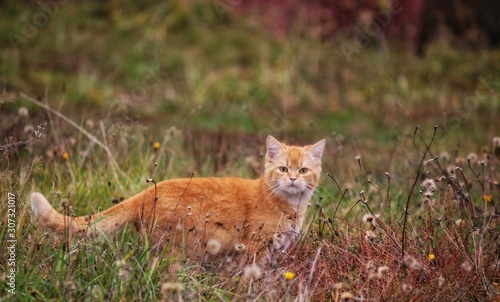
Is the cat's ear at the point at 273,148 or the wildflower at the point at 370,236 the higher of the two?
the cat's ear at the point at 273,148

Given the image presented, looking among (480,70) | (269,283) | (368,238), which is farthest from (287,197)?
(480,70)

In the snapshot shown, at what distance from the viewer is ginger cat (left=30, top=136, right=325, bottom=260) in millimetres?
4391

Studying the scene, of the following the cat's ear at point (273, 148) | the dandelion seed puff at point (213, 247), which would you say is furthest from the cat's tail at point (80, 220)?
the cat's ear at point (273, 148)

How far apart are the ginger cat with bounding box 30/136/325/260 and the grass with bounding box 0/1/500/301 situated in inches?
4.7

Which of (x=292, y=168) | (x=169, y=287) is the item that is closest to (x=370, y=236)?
(x=292, y=168)

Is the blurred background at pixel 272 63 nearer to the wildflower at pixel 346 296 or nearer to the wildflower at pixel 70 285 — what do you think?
the wildflower at pixel 346 296

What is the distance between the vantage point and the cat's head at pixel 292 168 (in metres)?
5.04

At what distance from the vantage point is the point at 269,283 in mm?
4039

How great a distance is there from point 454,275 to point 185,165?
9.85 ft

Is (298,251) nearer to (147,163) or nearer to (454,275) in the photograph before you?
(454,275)

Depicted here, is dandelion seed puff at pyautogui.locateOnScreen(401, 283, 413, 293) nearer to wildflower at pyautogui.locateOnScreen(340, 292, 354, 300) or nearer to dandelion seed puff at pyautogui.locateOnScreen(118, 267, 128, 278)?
wildflower at pyautogui.locateOnScreen(340, 292, 354, 300)

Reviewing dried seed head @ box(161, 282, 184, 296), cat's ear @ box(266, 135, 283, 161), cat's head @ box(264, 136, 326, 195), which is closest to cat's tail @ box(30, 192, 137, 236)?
dried seed head @ box(161, 282, 184, 296)

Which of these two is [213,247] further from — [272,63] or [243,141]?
[272,63]

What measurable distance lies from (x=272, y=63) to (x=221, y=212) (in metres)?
8.49
